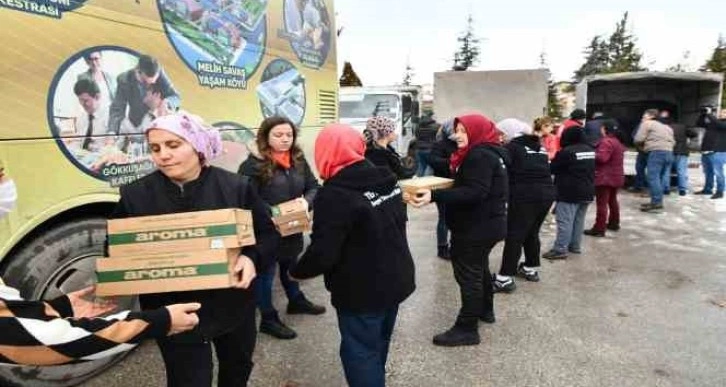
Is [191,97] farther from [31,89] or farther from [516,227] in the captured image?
[516,227]

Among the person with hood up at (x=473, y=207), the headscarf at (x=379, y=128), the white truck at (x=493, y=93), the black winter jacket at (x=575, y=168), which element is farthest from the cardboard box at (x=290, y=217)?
the white truck at (x=493, y=93)

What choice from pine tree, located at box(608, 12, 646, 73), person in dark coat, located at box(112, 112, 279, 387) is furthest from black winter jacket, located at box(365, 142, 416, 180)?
pine tree, located at box(608, 12, 646, 73)

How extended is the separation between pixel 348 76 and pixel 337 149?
32.4 m

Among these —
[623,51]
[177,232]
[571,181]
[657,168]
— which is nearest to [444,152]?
[571,181]

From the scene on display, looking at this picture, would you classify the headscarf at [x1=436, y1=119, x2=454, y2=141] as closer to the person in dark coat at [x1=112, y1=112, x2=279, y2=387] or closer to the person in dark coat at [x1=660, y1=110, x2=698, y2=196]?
the person in dark coat at [x1=112, y1=112, x2=279, y2=387]

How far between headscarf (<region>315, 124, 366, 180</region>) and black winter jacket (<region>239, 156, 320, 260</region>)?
1271 millimetres

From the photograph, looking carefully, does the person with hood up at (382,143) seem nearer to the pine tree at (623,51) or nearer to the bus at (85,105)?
the bus at (85,105)

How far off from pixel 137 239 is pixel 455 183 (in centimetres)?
228

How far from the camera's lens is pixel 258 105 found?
14.7ft

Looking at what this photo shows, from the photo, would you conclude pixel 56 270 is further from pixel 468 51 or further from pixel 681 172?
pixel 468 51

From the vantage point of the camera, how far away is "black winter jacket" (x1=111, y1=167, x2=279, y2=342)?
6.52 feet

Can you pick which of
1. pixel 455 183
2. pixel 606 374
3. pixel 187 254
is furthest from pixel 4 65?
pixel 606 374

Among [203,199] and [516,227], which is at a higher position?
[203,199]

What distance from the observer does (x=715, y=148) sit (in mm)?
9789
